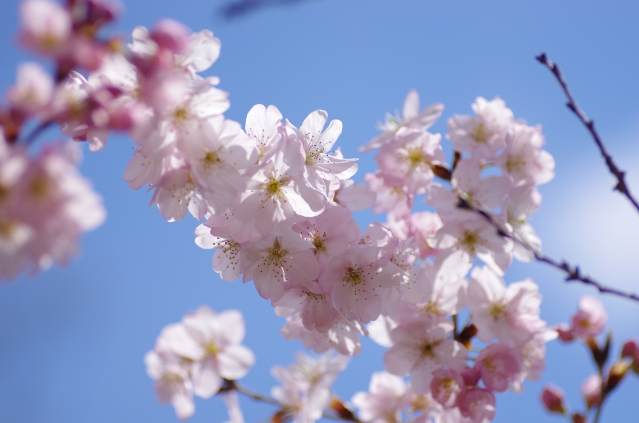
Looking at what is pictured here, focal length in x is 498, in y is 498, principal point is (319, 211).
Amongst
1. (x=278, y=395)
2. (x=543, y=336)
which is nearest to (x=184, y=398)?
(x=278, y=395)

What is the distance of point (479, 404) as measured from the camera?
1.89m

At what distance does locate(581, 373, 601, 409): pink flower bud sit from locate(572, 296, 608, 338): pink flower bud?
→ 0.36 m

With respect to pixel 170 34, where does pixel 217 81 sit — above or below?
above

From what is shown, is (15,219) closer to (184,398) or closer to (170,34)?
(170,34)

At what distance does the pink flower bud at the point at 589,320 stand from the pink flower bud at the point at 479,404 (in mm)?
518

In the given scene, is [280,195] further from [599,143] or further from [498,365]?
[498,365]

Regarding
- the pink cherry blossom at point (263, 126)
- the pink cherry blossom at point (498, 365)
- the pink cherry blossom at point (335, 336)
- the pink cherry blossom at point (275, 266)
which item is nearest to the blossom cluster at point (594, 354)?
the pink cherry blossom at point (498, 365)

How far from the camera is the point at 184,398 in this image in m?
2.46

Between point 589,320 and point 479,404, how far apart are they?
2.09ft

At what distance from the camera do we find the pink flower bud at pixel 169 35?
1021 millimetres

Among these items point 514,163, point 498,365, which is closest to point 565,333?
point 498,365

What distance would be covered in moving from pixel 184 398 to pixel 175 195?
134 cm

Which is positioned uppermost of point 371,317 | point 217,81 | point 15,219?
point 217,81

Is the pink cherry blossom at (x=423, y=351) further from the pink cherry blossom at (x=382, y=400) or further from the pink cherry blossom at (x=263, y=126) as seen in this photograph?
the pink cherry blossom at (x=263, y=126)
